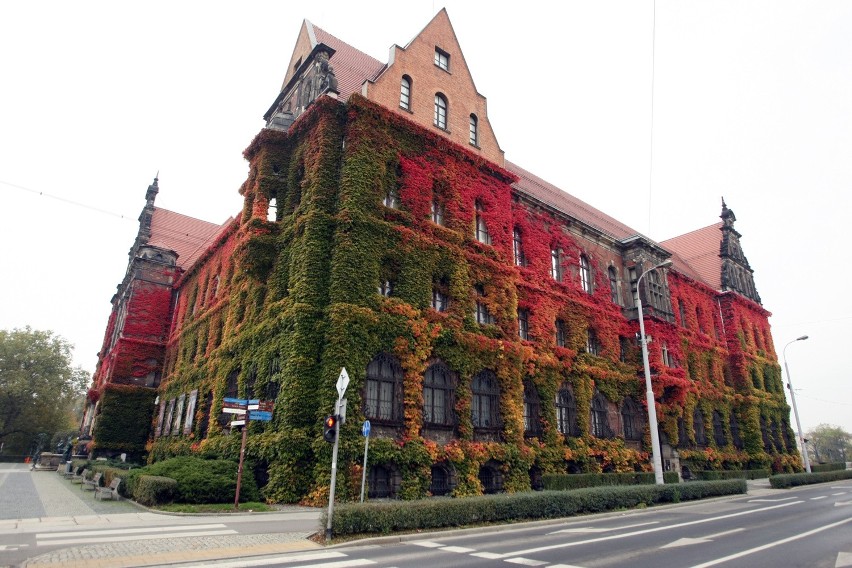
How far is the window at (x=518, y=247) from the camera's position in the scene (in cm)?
3128

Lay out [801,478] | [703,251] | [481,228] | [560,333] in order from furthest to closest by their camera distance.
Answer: [703,251] → [801,478] → [560,333] → [481,228]

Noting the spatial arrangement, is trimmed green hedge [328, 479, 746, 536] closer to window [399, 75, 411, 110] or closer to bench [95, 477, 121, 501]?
bench [95, 477, 121, 501]

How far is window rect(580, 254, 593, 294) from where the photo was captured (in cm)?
3565

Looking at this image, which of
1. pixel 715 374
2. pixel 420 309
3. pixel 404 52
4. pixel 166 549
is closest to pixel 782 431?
pixel 715 374

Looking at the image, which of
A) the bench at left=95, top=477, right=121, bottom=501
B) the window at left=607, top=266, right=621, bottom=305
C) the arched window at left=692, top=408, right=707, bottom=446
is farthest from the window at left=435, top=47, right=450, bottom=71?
the arched window at left=692, top=408, right=707, bottom=446

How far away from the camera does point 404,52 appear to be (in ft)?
92.9

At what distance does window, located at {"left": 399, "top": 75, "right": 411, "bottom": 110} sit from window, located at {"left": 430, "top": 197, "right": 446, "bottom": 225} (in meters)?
5.42

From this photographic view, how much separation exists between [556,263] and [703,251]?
3216 centimetres

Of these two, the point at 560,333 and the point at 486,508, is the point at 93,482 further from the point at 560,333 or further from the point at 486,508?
the point at 560,333

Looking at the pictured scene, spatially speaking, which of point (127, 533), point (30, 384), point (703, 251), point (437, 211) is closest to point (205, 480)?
point (127, 533)

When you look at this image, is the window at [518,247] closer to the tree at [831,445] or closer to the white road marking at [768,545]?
the white road marking at [768,545]

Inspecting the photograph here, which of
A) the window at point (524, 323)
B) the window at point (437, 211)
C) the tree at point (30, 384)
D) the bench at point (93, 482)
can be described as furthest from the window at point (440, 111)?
the tree at point (30, 384)

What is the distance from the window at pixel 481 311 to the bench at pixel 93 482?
1839cm

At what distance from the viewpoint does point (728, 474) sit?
A: 117 ft
